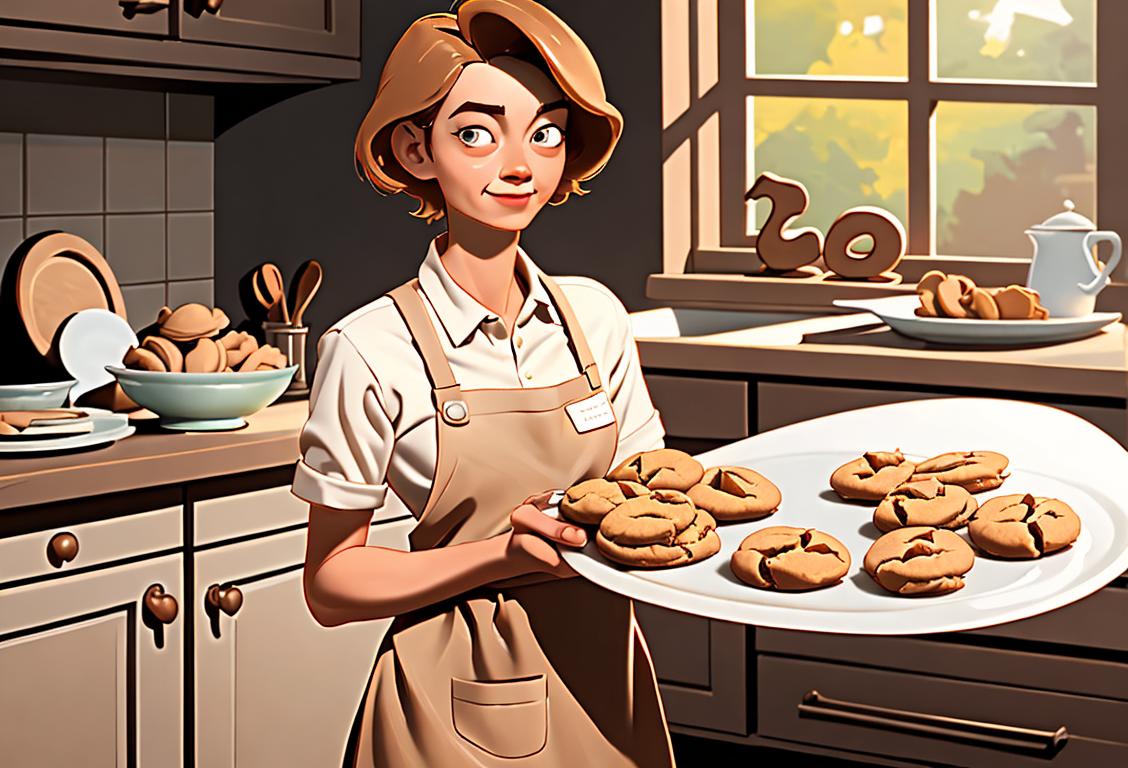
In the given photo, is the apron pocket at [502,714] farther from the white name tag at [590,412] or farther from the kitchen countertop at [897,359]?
the kitchen countertop at [897,359]

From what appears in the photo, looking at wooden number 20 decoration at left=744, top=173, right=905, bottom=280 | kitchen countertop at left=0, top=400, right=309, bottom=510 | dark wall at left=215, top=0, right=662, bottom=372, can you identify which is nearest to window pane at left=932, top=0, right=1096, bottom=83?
wooden number 20 decoration at left=744, top=173, right=905, bottom=280

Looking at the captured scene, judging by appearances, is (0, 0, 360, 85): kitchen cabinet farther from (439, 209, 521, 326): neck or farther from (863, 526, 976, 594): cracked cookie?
(863, 526, 976, 594): cracked cookie

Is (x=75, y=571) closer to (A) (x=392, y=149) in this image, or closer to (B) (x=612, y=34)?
(A) (x=392, y=149)

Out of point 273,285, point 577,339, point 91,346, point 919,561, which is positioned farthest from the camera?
point 273,285

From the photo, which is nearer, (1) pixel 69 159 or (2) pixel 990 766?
(2) pixel 990 766

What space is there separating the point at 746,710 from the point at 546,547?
4.21 feet

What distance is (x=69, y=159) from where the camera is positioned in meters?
2.43

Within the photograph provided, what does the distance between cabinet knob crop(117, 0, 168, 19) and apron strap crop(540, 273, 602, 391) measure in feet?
4.32

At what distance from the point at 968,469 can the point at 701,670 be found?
1.05 metres

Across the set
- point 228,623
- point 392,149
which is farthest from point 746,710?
point 392,149

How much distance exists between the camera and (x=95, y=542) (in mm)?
1922

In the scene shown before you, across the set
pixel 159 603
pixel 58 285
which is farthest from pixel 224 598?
pixel 58 285

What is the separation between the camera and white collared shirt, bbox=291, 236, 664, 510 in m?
0.95

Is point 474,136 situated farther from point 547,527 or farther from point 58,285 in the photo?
point 58,285
